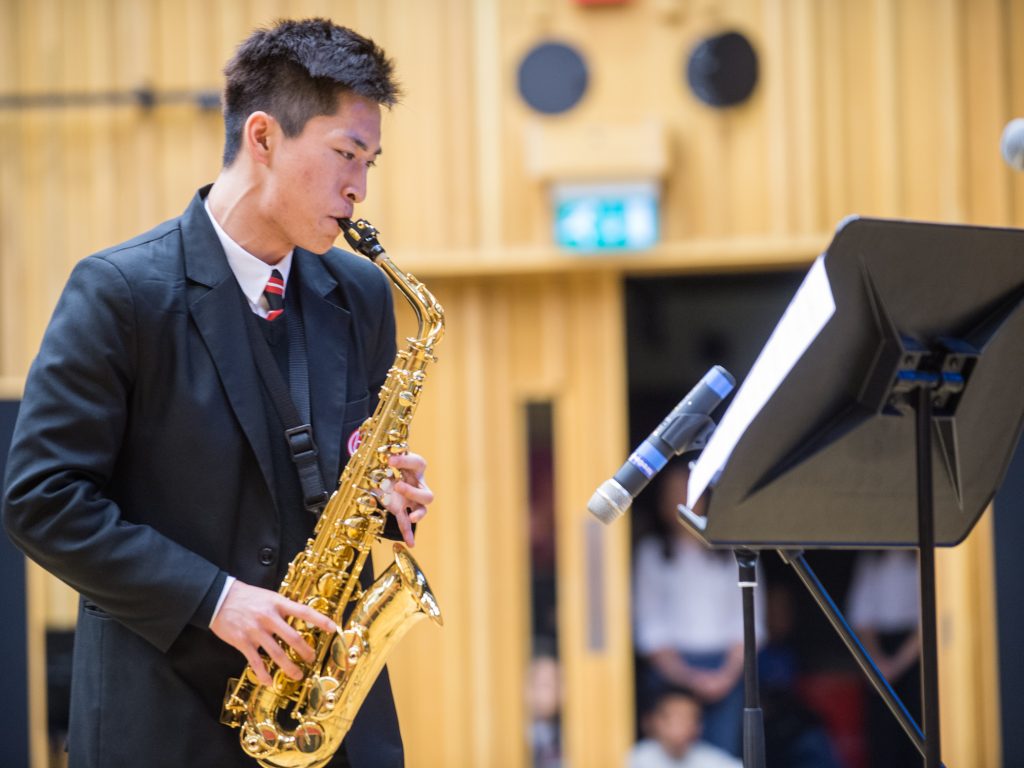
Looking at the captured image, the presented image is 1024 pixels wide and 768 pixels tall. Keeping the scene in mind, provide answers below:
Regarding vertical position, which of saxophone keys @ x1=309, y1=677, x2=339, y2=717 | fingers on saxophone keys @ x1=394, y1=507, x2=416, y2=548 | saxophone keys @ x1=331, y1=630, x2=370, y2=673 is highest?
fingers on saxophone keys @ x1=394, y1=507, x2=416, y2=548

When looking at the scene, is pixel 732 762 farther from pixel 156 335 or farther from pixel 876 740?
pixel 156 335

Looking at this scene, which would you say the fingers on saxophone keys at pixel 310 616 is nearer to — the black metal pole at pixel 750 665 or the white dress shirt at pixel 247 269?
the white dress shirt at pixel 247 269

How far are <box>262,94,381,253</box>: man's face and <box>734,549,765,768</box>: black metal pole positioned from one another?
98cm

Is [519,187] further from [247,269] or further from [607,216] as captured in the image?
[247,269]

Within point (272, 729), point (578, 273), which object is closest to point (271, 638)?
point (272, 729)

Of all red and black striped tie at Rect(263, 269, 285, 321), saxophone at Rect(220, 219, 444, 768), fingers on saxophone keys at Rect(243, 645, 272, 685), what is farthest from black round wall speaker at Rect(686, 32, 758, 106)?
fingers on saxophone keys at Rect(243, 645, 272, 685)

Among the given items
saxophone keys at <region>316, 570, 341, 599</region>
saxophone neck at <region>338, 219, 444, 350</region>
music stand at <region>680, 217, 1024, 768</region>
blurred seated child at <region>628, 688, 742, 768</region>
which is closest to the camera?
music stand at <region>680, 217, 1024, 768</region>

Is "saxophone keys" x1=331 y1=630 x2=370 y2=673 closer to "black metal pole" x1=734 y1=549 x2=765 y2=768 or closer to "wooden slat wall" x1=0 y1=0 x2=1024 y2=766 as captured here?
"black metal pole" x1=734 y1=549 x2=765 y2=768

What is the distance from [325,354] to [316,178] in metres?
0.34

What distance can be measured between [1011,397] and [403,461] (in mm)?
1115

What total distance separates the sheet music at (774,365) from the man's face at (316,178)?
2.75 feet

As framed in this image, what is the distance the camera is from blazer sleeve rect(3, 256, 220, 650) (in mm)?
2117

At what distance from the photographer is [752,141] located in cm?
580

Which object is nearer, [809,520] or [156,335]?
[809,520]
